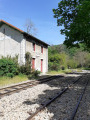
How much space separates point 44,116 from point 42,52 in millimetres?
18994

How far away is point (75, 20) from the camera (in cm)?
1119

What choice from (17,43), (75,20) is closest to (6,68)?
(17,43)

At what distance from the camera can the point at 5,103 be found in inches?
217

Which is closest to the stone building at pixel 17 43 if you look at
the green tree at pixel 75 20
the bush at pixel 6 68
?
the bush at pixel 6 68

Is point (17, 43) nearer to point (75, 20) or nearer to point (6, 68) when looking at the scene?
point (6, 68)

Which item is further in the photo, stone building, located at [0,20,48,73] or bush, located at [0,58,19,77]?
stone building, located at [0,20,48,73]

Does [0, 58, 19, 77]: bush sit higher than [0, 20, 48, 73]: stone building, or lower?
lower

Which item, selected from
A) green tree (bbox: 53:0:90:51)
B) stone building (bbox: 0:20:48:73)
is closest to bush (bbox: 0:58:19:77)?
stone building (bbox: 0:20:48:73)

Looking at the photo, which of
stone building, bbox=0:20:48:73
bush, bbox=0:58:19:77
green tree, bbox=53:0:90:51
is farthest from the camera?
stone building, bbox=0:20:48:73

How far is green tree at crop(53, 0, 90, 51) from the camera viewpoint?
32.9 feet

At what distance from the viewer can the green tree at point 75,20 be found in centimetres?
1003

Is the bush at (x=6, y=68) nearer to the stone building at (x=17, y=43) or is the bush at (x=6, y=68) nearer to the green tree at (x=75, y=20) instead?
the stone building at (x=17, y=43)

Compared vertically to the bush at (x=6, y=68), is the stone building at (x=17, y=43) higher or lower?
higher

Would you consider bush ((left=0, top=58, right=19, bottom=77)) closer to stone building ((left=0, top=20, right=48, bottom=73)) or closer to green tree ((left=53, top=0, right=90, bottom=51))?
stone building ((left=0, top=20, right=48, bottom=73))
